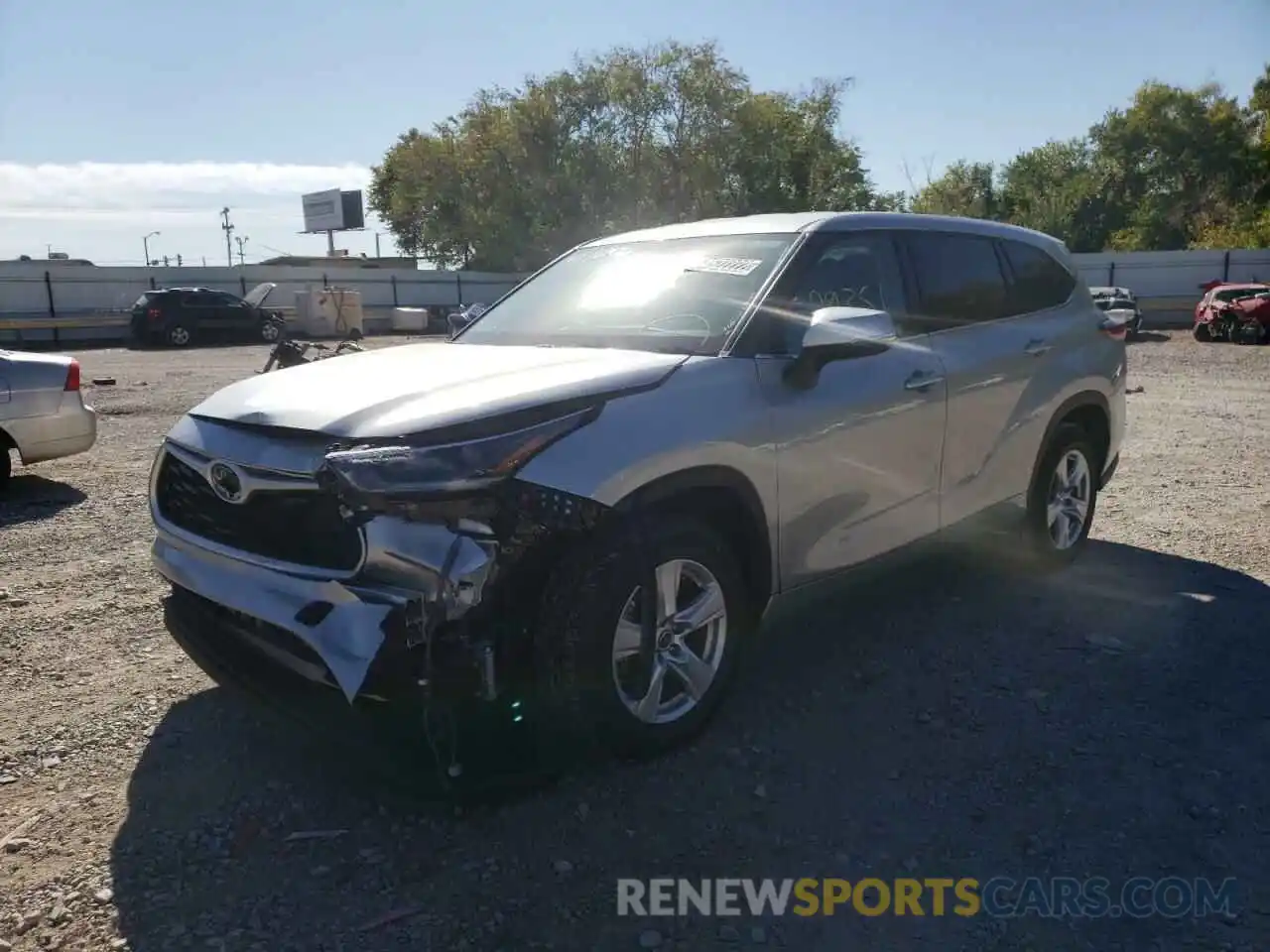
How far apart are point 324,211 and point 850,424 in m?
69.8

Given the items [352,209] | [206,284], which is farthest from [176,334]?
[352,209]

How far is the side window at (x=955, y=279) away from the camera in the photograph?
4.56 m

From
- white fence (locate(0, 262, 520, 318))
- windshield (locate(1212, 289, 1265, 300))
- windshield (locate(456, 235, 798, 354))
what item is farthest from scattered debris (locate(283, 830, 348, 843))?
white fence (locate(0, 262, 520, 318))

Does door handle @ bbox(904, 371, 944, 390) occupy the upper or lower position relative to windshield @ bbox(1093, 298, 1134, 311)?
upper

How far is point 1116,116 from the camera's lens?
57969 millimetres

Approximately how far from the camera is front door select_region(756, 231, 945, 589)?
365 centimetres

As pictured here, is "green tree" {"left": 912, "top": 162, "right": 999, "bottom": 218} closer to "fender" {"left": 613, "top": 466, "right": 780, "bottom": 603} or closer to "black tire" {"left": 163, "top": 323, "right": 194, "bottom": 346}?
"black tire" {"left": 163, "top": 323, "right": 194, "bottom": 346}

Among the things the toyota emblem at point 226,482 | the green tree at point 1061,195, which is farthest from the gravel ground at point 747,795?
the green tree at point 1061,195

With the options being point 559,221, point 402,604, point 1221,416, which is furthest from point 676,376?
point 559,221

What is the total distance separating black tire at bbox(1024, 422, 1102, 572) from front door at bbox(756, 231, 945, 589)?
1079 mm

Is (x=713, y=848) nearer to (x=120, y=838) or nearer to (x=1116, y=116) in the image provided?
(x=120, y=838)

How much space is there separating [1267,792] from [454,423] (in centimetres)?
277

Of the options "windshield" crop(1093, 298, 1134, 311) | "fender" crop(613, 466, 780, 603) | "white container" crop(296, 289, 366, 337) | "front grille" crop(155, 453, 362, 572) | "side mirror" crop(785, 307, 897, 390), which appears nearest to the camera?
"front grille" crop(155, 453, 362, 572)

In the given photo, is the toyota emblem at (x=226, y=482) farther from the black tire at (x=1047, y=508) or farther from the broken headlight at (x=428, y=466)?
the black tire at (x=1047, y=508)
